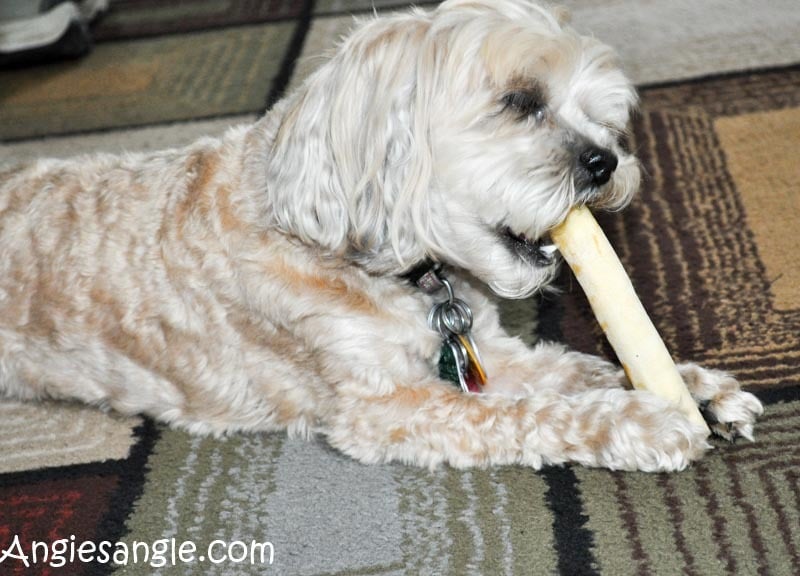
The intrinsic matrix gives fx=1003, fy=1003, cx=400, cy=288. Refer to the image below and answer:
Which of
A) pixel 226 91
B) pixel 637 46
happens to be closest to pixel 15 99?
pixel 226 91

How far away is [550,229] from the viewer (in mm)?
1945

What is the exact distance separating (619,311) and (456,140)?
0.47 metres

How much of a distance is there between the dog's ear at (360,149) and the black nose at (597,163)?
0.30 metres

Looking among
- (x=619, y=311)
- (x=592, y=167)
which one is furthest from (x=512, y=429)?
(x=592, y=167)

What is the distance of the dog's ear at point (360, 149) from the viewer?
1889 mm

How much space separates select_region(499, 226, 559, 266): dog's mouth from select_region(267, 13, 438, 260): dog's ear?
0.19 m

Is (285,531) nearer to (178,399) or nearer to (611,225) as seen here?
(178,399)

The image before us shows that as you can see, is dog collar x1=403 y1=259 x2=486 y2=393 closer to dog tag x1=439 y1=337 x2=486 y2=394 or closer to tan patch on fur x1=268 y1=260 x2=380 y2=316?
dog tag x1=439 y1=337 x2=486 y2=394

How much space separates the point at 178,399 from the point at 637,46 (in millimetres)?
2516

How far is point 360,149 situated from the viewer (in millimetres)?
1900

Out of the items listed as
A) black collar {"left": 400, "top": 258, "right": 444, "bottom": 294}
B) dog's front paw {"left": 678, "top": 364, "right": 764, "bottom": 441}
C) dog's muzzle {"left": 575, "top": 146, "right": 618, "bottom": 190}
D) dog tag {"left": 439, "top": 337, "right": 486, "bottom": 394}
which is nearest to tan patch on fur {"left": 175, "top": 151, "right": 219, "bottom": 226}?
black collar {"left": 400, "top": 258, "right": 444, "bottom": 294}

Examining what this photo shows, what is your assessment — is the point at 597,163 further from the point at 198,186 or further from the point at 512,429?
the point at 198,186

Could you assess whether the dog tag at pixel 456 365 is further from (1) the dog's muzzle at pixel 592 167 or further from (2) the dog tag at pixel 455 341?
(1) the dog's muzzle at pixel 592 167

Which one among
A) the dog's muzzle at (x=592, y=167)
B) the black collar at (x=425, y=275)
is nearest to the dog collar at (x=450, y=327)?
the black collar at (x=425, y=275)
